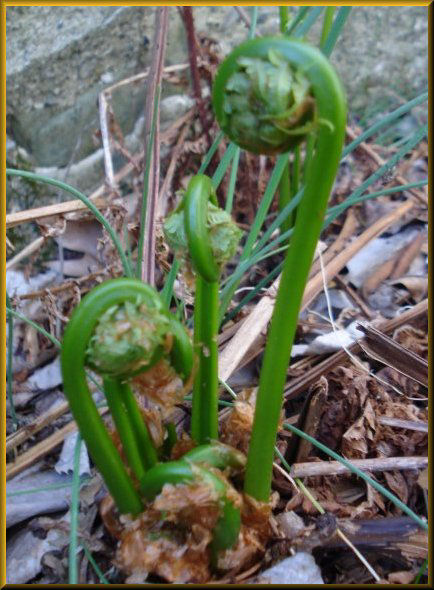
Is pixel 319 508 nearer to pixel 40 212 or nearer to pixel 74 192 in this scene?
pixel 74 192

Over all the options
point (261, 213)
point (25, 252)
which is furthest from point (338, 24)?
point (25, 252)

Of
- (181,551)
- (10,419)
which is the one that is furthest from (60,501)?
(181,551)

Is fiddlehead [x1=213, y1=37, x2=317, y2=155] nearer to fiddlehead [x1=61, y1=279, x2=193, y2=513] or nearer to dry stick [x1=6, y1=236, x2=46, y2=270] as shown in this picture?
fiddlehead [x1=61, y1=279, x2=193, y2=513]

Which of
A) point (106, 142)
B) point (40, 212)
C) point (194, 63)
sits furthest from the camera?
point (194, 63)

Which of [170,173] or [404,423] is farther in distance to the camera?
[170,173]

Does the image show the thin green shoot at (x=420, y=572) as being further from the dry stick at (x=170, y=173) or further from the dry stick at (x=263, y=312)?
the dry stick at (x=170, y=173)

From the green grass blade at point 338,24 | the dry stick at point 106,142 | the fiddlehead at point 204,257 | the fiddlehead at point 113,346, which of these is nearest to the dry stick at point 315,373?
the fiddlehead at point 204,257
